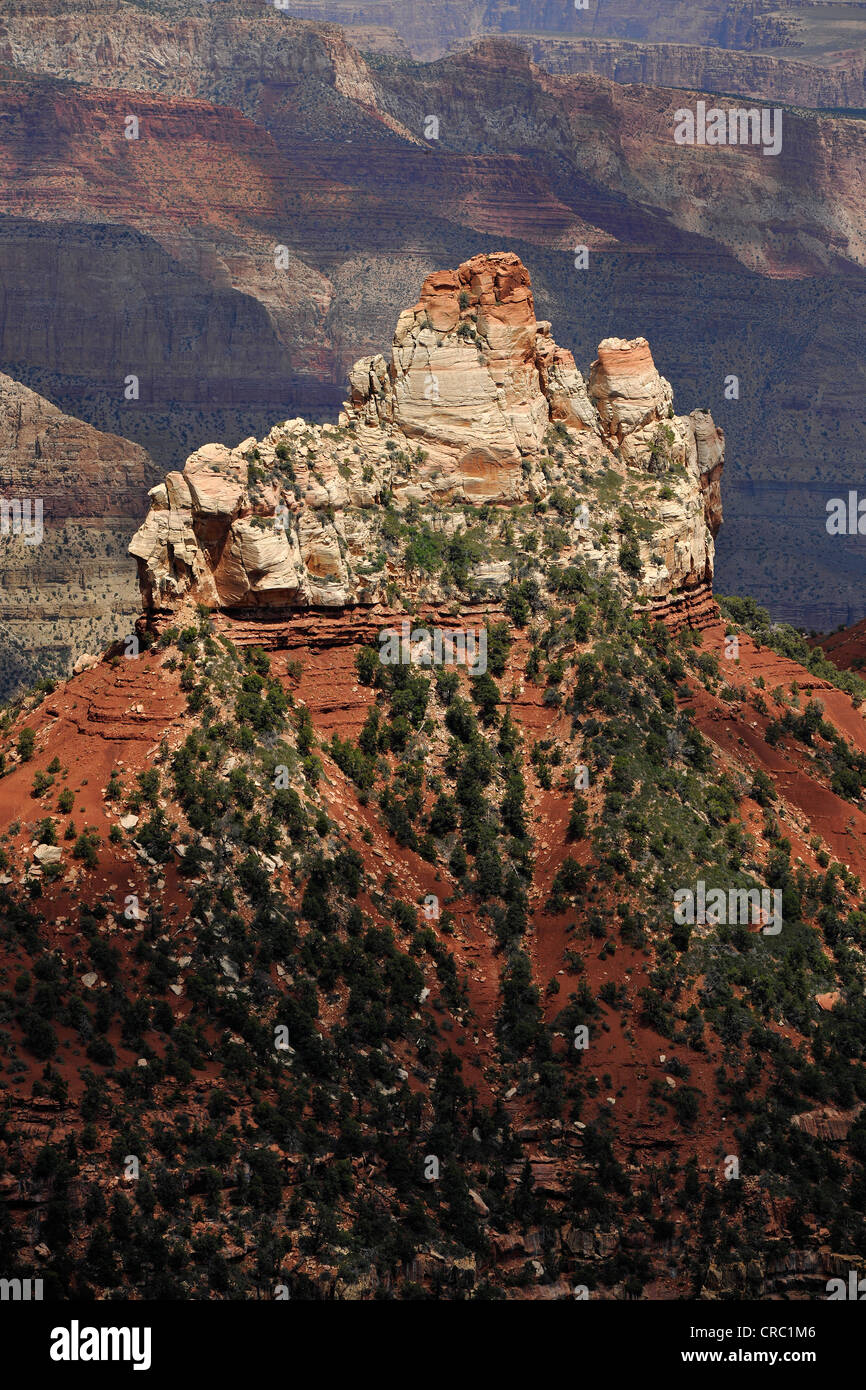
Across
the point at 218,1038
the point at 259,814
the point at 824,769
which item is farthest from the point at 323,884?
the point at 824,769

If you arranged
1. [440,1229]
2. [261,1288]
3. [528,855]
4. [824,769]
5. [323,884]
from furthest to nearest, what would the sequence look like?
[824,769]
[528,855]
[323,884]
[440,1229]
[261,1288]

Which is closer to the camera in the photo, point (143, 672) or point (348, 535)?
point (143, 672)

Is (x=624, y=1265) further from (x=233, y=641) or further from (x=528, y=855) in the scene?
(x=233, y=641)

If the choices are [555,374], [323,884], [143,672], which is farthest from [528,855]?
[555,374]

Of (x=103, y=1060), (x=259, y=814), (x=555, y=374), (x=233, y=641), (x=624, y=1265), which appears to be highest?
(x=555, y=374)

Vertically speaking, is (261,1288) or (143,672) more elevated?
(143,672)

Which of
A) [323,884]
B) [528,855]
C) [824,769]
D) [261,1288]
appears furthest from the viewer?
[824,769]
